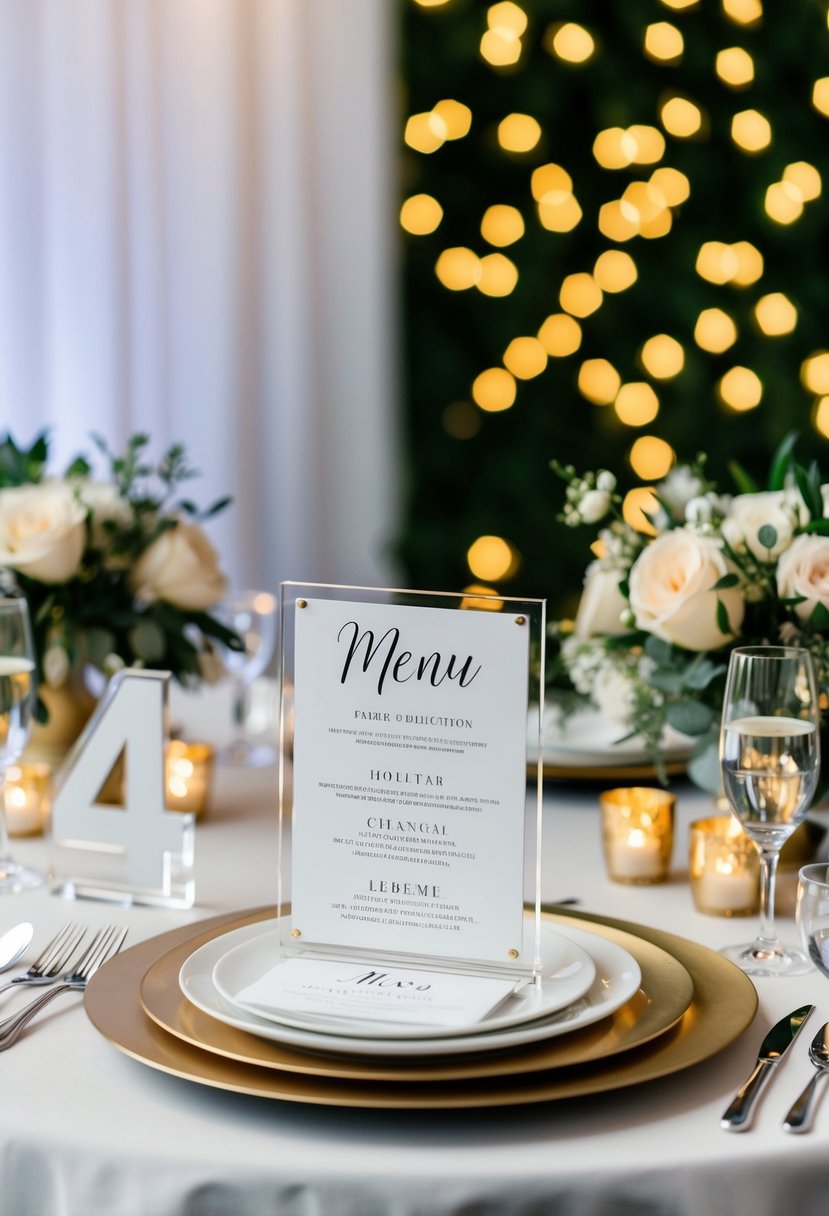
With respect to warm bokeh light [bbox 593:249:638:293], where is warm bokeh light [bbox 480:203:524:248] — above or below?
above

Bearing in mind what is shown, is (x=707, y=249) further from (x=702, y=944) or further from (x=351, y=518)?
(x=702, y=944)

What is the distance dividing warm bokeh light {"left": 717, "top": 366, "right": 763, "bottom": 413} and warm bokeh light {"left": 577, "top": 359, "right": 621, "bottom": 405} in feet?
0.81

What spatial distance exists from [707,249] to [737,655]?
241 centimetres

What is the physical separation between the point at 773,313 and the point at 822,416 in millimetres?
268

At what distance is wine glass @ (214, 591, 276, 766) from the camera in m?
1.82

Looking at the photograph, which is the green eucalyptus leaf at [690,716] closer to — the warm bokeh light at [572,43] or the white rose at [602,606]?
the white rose at [602,606]

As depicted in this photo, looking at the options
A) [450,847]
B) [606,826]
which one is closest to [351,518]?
[606,826]

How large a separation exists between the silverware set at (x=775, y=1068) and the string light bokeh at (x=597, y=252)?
237 centimetres

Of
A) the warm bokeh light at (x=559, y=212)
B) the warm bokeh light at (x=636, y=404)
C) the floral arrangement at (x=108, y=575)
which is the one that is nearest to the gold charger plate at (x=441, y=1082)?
the floral arrangement at (x=108, y=575)

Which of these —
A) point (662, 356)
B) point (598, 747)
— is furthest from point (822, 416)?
point (598, 747)

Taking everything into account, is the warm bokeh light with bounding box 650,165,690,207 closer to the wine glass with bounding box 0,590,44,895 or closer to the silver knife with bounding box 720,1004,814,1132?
the wine glass with bounding box 0,590,44,895

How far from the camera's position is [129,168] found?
296 centimetres

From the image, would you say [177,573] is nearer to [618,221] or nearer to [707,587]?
[707,587]

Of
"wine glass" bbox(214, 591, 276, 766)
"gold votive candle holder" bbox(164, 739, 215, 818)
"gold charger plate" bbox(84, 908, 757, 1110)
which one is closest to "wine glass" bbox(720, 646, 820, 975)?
"gold charger plate" bbox(84, 908, 757, 1110)
